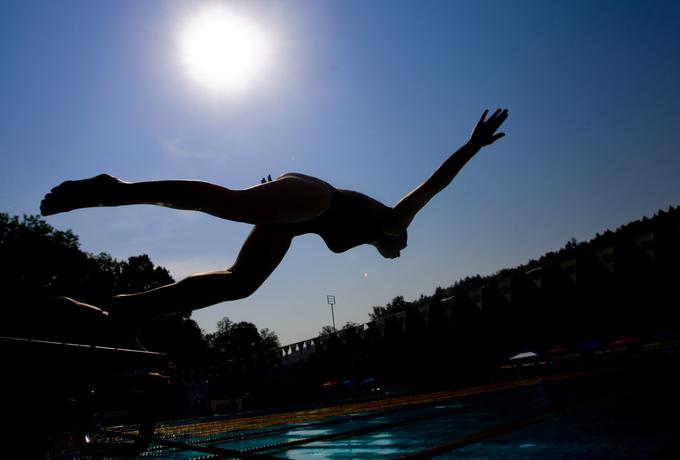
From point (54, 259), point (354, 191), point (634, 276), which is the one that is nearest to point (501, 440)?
point (354, 191)

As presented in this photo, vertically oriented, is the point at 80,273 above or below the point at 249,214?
above

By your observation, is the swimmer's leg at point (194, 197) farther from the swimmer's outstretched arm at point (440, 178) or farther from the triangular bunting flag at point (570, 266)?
the triangular bunting flag at point (570, 266)

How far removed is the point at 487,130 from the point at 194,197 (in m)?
1.63

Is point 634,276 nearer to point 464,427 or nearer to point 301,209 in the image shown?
point 464,427

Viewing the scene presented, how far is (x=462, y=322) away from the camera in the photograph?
3388 cm

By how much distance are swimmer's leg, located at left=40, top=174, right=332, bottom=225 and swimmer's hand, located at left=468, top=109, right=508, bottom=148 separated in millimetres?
1146

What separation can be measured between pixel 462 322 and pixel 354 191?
34.7 meters

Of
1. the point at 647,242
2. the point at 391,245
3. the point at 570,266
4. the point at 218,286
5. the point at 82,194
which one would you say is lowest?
the point at 218,286

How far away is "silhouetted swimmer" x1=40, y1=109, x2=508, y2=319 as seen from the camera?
4.31 ft

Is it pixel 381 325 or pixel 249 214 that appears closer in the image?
pixel 249 214

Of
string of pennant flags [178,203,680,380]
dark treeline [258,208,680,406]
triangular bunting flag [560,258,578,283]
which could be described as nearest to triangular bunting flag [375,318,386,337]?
string of pennant flags [178,203,680,380]

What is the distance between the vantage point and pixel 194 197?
135 cm

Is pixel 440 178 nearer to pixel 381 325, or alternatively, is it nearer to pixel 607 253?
pixel 607 253

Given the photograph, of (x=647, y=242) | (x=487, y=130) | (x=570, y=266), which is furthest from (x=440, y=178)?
(x=570, y=266)
